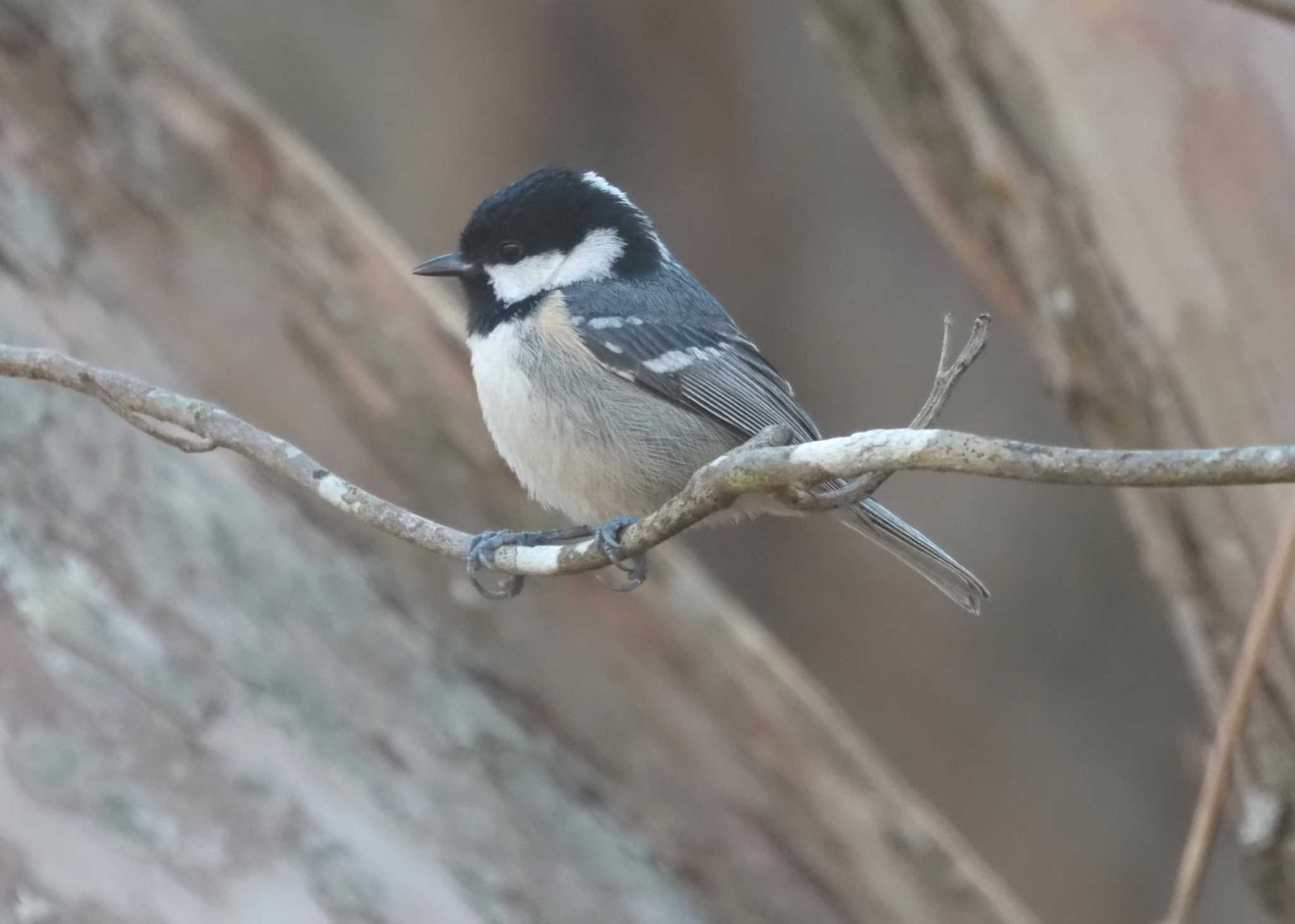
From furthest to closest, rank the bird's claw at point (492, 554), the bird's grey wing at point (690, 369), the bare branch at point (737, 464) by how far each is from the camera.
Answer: the bird's grey wing at point (690, 369) < the bird's claw at point (492, 554) < the bare branch at point (737, 464)

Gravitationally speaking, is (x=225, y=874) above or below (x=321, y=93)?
below

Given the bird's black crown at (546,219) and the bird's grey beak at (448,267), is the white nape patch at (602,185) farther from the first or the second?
the bird's grey beak at (448,267)

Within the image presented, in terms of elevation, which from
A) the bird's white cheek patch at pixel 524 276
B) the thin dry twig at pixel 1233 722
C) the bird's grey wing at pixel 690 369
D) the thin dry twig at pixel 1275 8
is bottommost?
the thin dry twig at pixel 1233 722

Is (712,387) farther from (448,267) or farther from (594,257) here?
(448,267)

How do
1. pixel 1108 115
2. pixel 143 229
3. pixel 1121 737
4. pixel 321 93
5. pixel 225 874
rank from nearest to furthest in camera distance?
1. pixel 225 874
2. pixel 1108 115
3. pixel 143 229
4. pixel 1121 737
5. pixel 321 93

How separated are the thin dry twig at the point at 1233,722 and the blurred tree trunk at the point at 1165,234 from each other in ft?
1.04

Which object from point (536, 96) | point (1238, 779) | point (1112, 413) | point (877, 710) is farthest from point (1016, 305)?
point (536, 96)

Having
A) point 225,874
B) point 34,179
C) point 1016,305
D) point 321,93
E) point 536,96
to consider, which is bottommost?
point 225,874

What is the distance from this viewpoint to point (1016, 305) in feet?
11.6

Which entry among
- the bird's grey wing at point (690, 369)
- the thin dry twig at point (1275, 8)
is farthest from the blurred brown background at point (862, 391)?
the thin dry twig at point (1275, 8)

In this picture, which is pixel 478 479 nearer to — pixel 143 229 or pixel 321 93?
pixel 143 229

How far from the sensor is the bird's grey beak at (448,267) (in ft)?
9.68

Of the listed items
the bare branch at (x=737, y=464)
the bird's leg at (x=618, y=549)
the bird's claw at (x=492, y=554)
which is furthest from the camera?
the bird's claw at (x=492, y=554)

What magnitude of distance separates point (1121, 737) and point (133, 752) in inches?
185
